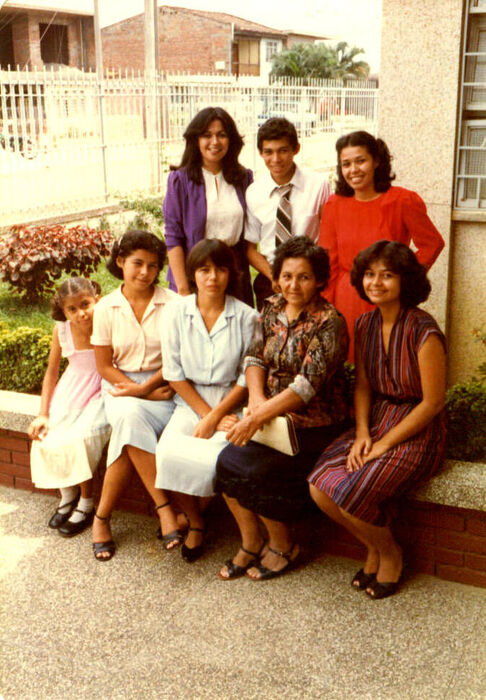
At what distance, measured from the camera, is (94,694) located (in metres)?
2.74

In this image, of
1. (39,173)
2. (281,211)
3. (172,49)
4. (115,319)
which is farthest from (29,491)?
(172,49)

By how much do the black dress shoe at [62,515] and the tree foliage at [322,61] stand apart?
29.3m

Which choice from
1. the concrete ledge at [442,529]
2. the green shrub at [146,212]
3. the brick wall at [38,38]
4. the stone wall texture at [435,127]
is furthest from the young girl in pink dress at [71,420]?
the brick wall at [38,38]

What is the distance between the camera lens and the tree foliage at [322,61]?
101 ft

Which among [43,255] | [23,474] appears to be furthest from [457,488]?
[43,255]

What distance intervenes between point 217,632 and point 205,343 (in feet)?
4.22

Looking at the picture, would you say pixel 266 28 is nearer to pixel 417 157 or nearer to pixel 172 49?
pixel 172 49

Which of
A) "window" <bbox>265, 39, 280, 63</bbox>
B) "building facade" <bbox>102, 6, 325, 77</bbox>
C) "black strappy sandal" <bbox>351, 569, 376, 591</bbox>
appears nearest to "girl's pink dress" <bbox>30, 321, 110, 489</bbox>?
"black strappy sandal" <bbox>351, 569, 376, 591</bbox>

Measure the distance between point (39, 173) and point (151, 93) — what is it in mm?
2746

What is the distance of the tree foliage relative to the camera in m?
30.8

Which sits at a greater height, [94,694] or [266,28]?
[266,28]

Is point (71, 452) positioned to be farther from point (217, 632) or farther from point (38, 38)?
point (38, 38)

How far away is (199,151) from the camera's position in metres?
4.04

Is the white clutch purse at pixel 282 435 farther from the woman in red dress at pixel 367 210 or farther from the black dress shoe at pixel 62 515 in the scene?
the black dress shoe at pixel 62 515
